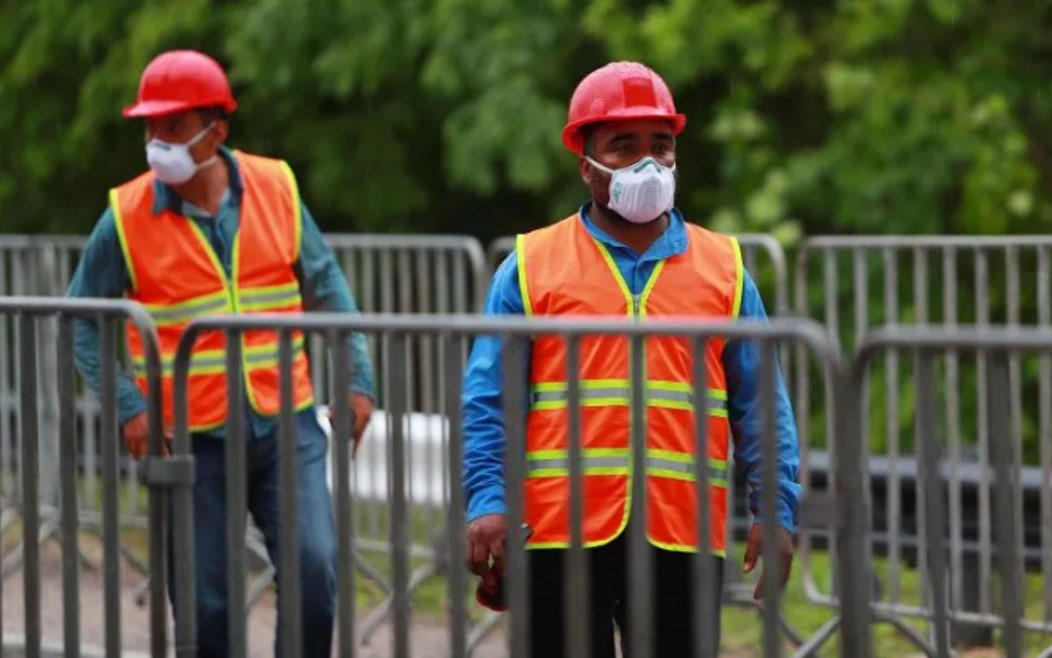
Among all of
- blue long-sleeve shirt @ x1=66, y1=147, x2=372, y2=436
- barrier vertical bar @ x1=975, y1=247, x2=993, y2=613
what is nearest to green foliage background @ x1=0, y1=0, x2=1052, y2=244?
barrier vertical bar @ x1=975, y1=247, x2=993, y2=613

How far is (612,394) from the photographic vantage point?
474 centimetres

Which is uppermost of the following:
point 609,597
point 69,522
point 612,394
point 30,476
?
point 612,394

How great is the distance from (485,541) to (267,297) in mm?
1972

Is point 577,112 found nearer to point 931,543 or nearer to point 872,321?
point 931,543

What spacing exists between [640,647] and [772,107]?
7874mm

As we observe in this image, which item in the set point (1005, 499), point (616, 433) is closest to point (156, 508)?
point (616, 433)

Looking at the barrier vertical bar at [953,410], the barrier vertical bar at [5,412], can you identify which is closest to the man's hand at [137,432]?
the barrier vertical bar at [953,410]

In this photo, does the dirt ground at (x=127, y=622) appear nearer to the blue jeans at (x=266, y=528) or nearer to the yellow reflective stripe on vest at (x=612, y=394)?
the blue jeans at (x=266, y=528)

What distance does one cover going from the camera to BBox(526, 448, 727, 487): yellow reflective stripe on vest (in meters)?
4.75

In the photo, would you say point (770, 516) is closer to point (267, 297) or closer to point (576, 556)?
point (576, 556)

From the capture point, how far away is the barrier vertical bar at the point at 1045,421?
6453 millimetres

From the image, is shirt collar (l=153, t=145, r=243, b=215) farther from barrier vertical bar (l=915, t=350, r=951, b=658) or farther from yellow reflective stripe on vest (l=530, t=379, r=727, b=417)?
barrier vertical bar (l=915, t=350, r=951, b=658)

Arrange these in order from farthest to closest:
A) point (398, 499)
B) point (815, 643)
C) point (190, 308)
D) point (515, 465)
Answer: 1. point (815, 643)
2. point (190, 308)
3. point (398, 499)
4. point (515, 465)

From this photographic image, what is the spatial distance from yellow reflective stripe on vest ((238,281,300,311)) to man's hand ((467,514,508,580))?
6.30 feet
